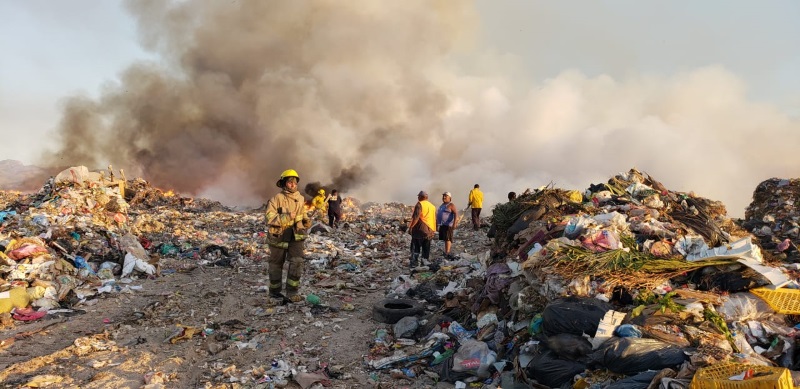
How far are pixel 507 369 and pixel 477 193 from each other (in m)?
9.76

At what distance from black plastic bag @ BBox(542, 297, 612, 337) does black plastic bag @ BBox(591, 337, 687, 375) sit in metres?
0.31

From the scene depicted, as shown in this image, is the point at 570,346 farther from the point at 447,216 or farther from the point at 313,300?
the point at 447,216

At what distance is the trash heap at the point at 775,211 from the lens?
8.85 metres

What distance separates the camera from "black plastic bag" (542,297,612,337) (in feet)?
10.7

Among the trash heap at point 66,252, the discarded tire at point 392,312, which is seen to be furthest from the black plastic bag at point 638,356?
the trash heap at point 66,252

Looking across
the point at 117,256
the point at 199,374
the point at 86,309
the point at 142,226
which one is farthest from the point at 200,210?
the point at 199,374

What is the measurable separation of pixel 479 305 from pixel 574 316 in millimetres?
1642

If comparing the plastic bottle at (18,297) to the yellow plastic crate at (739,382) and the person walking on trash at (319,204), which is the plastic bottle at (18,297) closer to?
the yellow plastic crate at (739,382)

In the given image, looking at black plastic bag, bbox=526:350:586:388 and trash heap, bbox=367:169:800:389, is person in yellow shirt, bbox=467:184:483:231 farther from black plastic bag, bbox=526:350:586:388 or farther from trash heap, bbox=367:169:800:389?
black plastic bag, bbox=526:350:586:388

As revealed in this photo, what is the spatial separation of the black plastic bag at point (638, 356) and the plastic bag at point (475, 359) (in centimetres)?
98

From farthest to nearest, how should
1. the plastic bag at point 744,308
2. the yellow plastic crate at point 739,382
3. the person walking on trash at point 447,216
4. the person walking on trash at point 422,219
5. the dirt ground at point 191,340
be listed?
the person walking on trash at point 447,216, the person walking on trash at point 422,219, the dirt ground at point 191,340, the plastic bag at point 744,308, the yellow plastic crate at point 739,382

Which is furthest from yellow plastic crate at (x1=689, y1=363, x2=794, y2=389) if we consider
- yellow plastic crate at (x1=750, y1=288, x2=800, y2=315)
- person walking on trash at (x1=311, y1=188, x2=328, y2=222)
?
person walking on trash at (x1=311, y1=188, x2=328, y2=222)

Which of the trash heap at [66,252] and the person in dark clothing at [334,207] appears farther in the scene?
the person in dark clothing at [334,207]

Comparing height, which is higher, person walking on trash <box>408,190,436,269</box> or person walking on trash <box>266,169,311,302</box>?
person walking on trash <box>408,190,436,269</box>
